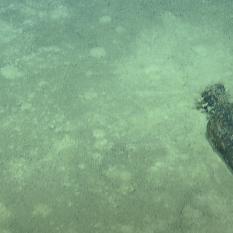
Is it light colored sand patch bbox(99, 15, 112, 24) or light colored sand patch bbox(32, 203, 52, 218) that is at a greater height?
light colored sand patch bbox(99, 15, 112, 24)

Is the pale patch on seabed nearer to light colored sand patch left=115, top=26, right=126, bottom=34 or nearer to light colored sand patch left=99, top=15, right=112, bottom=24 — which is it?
light colored sand patch left=115, top=26, right=126, bottom=34

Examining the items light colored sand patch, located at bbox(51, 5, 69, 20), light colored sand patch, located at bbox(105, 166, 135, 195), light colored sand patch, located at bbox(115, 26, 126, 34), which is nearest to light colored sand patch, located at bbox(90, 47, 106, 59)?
light colored sand patch, located at bbox(115, 26, 126, 34)

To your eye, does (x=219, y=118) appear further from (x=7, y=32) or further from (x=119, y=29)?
(x=7, y=32)

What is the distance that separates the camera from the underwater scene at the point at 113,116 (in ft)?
12.2

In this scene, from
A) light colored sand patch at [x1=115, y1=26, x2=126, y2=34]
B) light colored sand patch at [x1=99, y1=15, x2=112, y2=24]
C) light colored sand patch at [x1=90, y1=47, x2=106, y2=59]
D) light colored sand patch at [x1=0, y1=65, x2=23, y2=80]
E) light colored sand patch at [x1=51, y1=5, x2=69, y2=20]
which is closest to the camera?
light colored sand patch at [x1=0, y1=65, x2=23, y2=80]

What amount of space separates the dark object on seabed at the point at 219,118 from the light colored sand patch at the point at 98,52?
1576mm

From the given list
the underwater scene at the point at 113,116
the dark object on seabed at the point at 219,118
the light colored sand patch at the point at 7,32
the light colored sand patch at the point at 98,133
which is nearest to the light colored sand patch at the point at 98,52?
the underwater scene at the point at 113,116

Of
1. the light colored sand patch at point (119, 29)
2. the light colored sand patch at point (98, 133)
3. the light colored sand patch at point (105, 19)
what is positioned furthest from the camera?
the light colored sand patch at point (105, 19)

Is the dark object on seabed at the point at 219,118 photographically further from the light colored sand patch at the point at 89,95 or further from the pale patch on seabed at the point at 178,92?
the light colored sand patch at the point at 89,95

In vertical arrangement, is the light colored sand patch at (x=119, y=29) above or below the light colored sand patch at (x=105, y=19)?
below

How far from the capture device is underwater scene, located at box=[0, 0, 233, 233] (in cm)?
373

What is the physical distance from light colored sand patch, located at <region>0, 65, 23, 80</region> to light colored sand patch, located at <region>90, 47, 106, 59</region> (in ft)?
3.46

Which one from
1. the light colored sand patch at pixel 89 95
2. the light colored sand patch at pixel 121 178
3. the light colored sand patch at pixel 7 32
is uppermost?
the light colored sand patch at pixel 7 32

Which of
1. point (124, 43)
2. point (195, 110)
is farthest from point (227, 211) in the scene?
point (124, 43)
